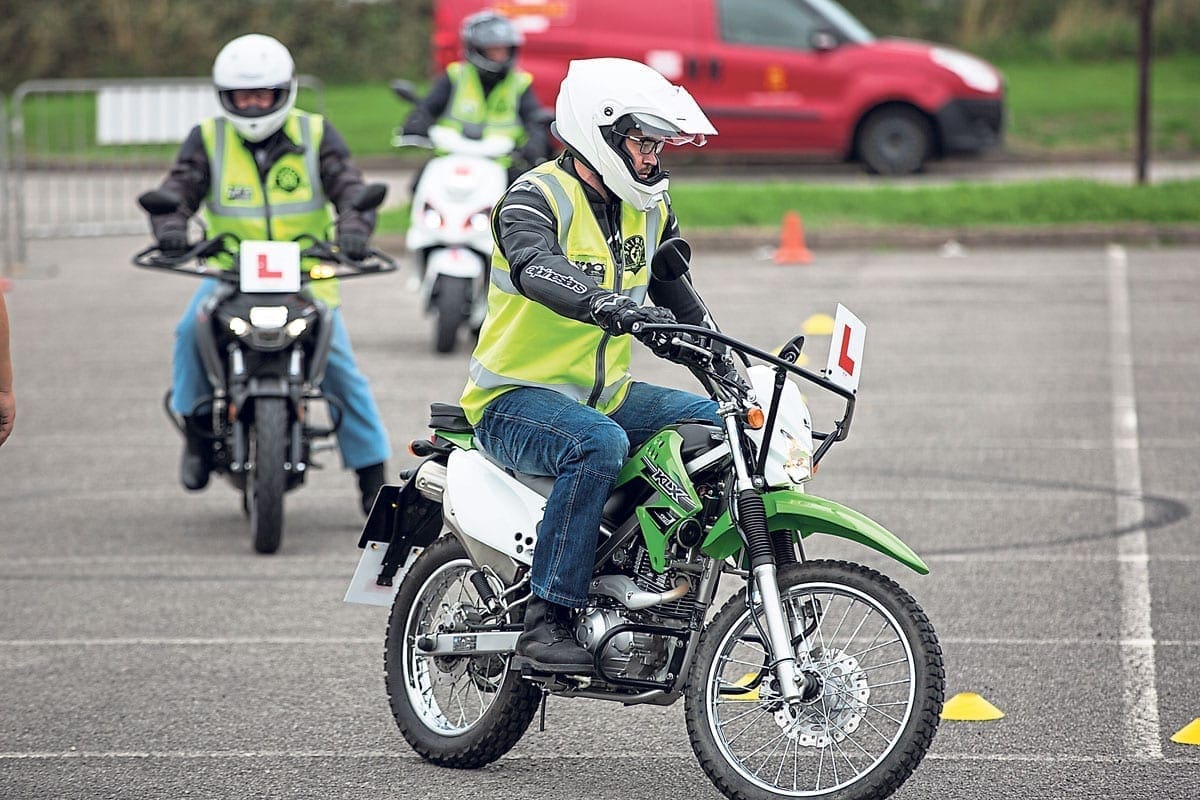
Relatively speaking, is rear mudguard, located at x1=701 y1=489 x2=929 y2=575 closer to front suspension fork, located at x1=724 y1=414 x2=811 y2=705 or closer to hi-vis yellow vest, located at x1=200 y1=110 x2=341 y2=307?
front suspension fork, located at x1=724 y1=414 x2=811 y2=705

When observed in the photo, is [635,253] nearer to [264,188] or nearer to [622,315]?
[622,315]

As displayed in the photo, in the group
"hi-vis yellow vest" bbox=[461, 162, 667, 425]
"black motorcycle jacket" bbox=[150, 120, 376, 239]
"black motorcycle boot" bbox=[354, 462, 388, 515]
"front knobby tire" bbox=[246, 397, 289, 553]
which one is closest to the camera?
"hi-vis yellow vest" bbox=[461, 162, 667, 425]

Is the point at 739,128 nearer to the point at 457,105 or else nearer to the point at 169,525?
the point at 457,105

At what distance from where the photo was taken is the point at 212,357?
334 inches

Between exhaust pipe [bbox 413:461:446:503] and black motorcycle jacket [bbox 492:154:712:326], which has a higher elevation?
black motorcycle jacket [bbox 492:154:712:326]

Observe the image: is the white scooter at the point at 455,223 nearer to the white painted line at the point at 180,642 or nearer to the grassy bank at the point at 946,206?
the grassy bank at the point at 946,206

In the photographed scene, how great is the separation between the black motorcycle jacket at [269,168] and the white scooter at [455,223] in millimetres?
4446

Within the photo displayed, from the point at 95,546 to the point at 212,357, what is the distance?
3.15ft

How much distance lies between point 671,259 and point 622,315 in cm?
65

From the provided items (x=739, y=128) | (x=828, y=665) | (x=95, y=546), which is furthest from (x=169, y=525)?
(x=739, y=128)

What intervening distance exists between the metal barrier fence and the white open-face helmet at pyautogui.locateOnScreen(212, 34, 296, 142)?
9.67 meters

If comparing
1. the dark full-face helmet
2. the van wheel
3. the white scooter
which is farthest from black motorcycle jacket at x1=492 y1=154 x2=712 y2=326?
the van wheel

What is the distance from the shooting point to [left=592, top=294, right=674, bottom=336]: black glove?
4883 millimetres

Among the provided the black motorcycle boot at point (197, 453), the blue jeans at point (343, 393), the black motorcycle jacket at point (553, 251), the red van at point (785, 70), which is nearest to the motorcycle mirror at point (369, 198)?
the blue jeans at point (343, 393)
